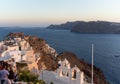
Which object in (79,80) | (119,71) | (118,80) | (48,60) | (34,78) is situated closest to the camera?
(34,78)

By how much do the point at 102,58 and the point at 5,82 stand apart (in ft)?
201

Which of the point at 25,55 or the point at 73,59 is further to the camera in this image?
the point at 73,59

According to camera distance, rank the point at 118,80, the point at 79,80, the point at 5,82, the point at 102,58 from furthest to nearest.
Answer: the point at 102,58 → the point at 118,80 → the point at 79,80 → the point at 5,82

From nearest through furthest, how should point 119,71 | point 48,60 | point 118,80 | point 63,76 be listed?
point 63,76, point 48,60, point 118,80, point 119,71

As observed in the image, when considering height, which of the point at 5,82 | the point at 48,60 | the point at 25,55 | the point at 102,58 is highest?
the point at 5,82

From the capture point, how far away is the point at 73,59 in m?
48.4

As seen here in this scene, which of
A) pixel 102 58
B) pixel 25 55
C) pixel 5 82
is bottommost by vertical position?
pixel 102 58

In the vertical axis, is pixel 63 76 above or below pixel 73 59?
above

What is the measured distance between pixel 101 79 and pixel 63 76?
23347mm

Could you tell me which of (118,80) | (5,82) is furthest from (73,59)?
(5,82)

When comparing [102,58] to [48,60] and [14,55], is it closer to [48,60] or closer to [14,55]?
[48,60]

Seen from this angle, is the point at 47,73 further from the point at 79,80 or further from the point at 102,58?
the point at 102,58

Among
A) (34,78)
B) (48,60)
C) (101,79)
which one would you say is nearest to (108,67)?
(101,79)

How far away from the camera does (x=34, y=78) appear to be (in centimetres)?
1546
